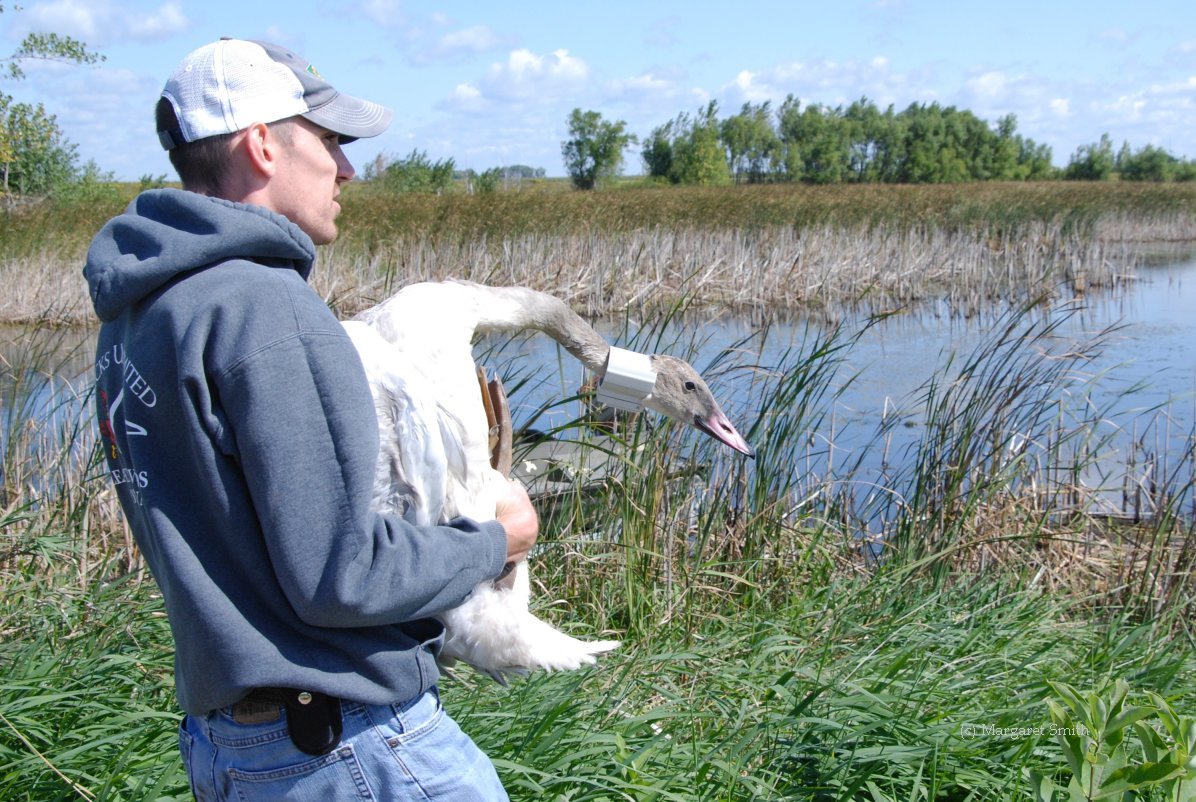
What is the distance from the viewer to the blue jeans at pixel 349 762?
1.39 m

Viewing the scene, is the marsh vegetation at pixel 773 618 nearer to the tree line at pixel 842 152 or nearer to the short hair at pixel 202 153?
the short hair at pixel 202 153

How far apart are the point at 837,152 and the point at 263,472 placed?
55678 mm

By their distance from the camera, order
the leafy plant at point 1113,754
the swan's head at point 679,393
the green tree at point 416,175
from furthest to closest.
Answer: the green tree at point 416,175
the swan's head at point 679,393
the leafy plant at point 1113,754

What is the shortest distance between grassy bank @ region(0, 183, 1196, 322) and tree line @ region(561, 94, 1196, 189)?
96.0 ft

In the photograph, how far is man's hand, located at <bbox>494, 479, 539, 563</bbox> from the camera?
1661 millimetres

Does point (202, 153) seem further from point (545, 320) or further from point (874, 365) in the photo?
point (874, 365)

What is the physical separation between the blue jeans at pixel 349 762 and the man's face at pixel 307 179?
0.68 metres

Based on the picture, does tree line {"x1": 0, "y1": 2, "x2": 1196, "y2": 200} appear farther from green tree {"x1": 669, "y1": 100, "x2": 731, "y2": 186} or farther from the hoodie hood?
the hoodie hood

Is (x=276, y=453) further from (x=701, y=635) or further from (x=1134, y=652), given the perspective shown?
(x=1134, y=652)

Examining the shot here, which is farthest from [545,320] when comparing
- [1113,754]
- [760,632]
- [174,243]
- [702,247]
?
[702,247]

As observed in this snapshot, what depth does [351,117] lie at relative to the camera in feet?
4.96

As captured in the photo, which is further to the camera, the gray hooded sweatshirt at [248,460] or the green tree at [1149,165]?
the green tree at [1149,165]

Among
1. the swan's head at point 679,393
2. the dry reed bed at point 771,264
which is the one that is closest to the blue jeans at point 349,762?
the swan's head at point 679,393

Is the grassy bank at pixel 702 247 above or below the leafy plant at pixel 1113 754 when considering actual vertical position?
above
